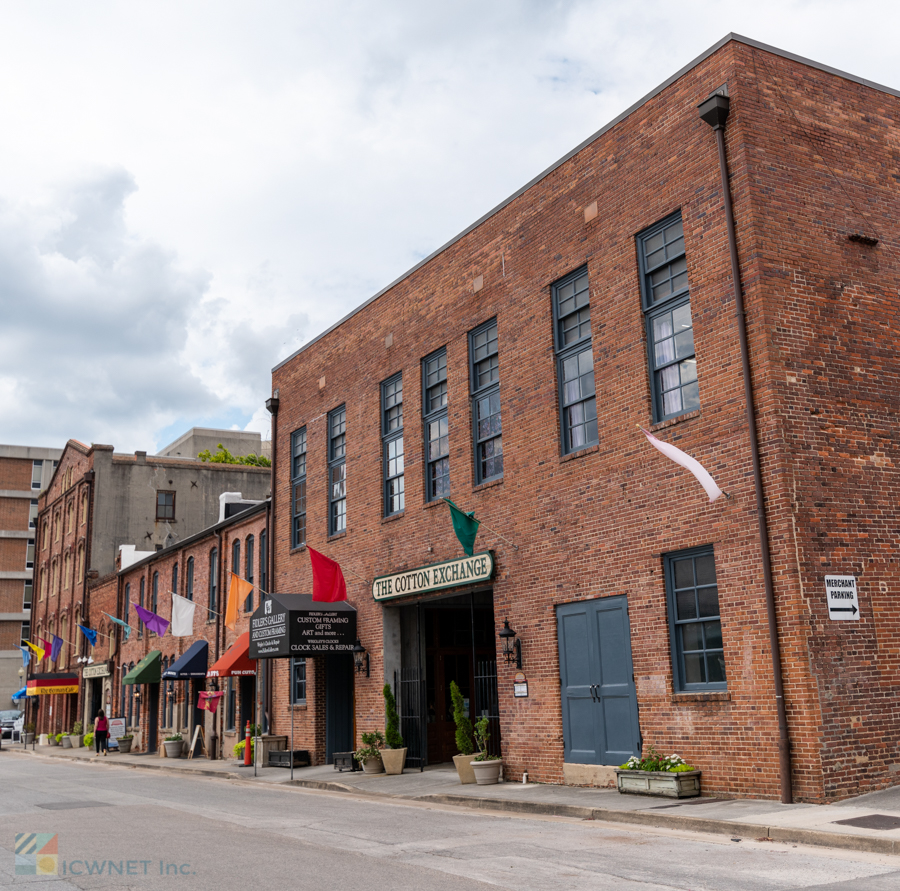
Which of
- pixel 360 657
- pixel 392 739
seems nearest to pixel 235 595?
pixel 360 657

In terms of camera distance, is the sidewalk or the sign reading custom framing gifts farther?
the sign reading custom framing gifts

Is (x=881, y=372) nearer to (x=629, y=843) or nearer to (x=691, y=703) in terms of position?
(x=691, y=703)

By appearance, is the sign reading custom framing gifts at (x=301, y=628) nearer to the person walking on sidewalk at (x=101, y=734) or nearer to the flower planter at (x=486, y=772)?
the flower planter at (x=486, y=772)

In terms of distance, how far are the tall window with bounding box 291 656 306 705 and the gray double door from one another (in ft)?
34.1

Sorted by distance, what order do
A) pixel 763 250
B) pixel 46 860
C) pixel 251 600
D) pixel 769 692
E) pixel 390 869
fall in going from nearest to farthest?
pixel 390 869
pixel 46 860
pixel 769 692
pixel 763 250
pixel 251 600

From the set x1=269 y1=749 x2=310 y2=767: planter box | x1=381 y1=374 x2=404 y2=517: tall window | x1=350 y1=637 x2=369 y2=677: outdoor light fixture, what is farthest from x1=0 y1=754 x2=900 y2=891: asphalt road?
x1=269 y1=749 x2=310 y2=767: planter box

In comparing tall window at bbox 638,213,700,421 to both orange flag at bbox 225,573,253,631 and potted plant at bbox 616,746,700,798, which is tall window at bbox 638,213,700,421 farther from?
orange flag at bbox 225,573,253,631

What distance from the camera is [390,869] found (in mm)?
8930

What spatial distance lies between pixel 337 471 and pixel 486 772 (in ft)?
31.8

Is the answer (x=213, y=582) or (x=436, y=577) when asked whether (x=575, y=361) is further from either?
(x=213, y=582)

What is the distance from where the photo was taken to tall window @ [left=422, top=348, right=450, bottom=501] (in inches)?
787

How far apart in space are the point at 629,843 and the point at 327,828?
13.8 ft

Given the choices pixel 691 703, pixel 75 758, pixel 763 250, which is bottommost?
pixel 75 758

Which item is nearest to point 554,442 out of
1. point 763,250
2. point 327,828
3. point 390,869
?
point 763,250
